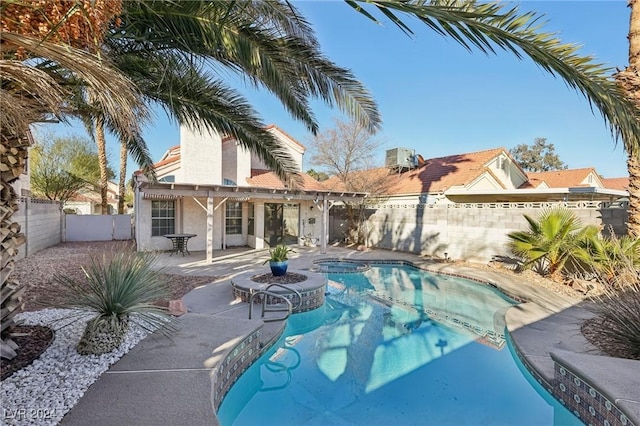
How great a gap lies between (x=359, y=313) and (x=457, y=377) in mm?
3543

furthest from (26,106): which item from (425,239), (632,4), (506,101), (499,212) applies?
(506,101)

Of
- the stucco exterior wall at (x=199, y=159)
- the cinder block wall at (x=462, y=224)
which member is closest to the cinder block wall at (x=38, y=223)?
the stucco exterior wall at (x=199, y=159)

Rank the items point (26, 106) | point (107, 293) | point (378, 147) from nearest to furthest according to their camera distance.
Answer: point (26, 106), point (107, 293), point (378, 147)

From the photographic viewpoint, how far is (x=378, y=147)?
74.5 feet

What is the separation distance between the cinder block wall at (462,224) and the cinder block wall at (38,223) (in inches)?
A: 629

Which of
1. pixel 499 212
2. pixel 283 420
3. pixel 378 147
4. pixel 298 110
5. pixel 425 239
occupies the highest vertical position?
pixel 378 147

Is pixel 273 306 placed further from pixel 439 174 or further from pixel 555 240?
pixel 439 174

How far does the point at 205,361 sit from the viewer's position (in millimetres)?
4648

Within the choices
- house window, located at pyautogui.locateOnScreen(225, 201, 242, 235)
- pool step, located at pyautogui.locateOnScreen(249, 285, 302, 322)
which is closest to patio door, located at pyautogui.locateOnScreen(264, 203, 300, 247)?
house window, located at pyautogui.locateOnScreen(225, 201, 242, 235)

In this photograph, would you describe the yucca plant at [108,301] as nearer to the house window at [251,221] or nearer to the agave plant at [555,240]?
the agave plant at [555,240]

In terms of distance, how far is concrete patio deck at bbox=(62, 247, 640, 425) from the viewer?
11.5ft

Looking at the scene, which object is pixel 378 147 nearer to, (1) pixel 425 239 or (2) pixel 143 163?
(1) pixel 425 239

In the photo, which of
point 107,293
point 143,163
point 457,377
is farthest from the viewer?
point 143,163

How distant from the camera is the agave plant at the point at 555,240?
34.3 ft
